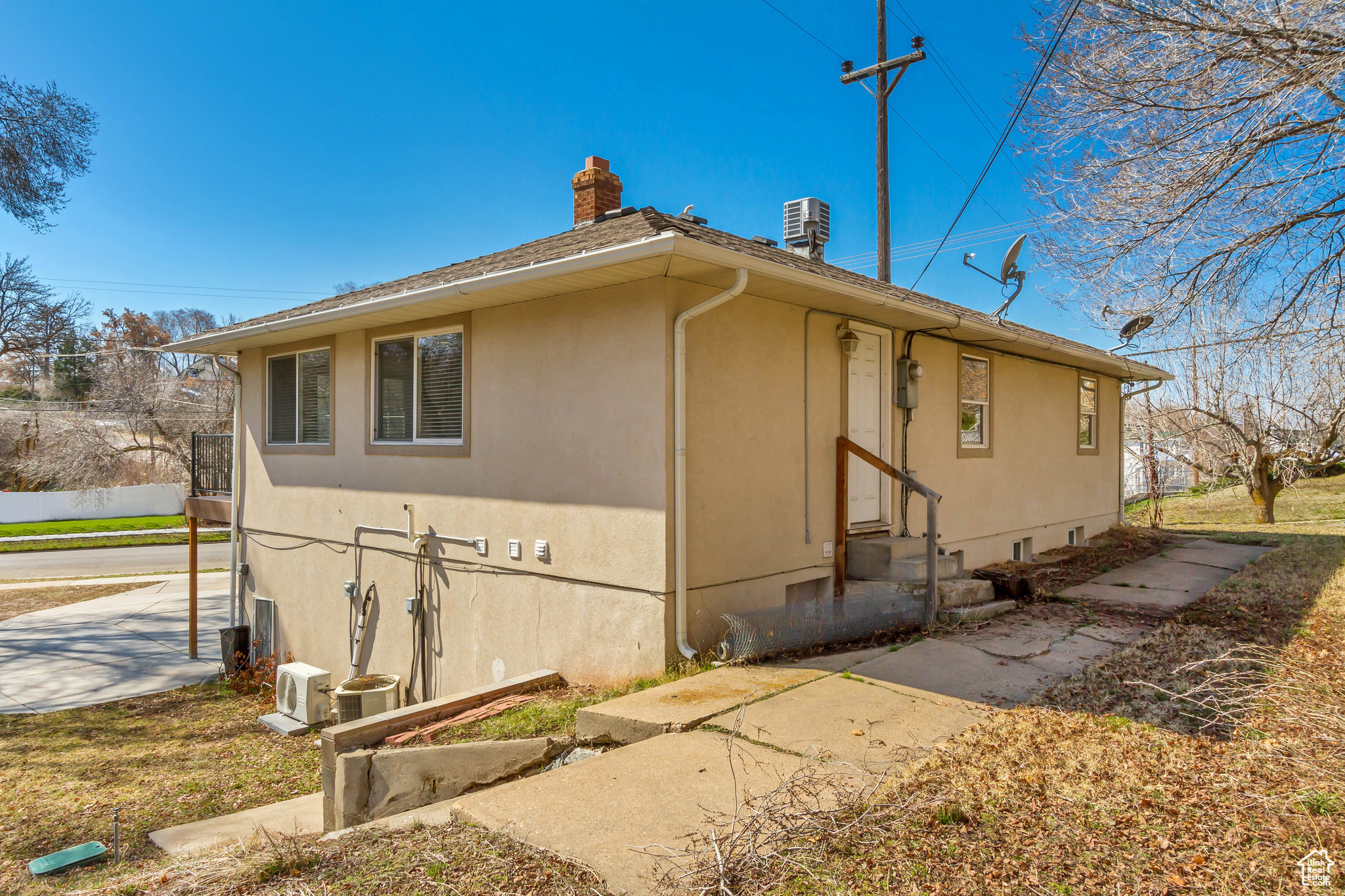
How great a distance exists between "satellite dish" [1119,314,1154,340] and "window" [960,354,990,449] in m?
2.30

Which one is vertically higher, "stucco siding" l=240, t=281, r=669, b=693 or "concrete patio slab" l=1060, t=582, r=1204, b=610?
"stucco siding" l=240, t=281, r=669, b=693

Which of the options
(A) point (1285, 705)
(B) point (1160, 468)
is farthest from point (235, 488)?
(B) point (1160, 468)

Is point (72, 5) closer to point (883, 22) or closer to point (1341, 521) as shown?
point (883, 22)

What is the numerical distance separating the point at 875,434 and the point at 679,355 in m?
3.16

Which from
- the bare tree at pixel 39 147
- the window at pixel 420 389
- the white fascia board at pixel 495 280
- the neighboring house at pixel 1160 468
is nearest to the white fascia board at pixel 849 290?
the white fascia board at pixel 495 280

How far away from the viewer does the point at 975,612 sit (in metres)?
6.56

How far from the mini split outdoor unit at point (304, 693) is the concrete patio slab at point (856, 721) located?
569 centimetres

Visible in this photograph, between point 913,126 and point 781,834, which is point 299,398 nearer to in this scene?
point 781,834

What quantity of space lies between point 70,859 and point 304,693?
3.41 meters

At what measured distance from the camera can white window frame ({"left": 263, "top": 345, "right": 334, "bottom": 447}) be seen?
8.80 m

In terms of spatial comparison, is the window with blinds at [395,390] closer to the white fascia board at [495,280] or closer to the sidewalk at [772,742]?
the white fascia board at [495,280]

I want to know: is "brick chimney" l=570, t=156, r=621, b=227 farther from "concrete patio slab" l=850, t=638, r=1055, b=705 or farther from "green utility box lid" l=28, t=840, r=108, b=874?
"green utility box lid" l=28, t=840, r=108, b=874

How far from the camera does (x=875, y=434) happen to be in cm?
777

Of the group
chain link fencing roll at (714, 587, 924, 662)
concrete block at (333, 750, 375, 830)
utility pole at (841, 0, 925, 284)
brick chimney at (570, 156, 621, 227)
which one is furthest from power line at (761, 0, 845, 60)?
concrete block at (333, 750, 375, 830)
